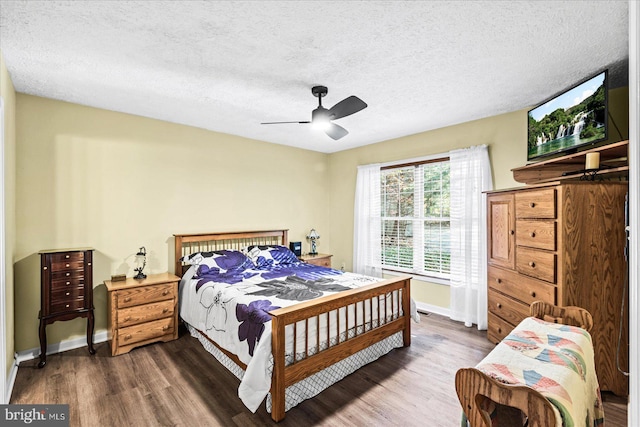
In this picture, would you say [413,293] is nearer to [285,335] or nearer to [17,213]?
[285,335]

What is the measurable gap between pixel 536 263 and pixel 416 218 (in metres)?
1.99

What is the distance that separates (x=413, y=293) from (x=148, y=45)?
4355 millimetres

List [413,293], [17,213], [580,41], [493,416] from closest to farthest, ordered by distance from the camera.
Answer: [493,416], [580,41], [17,213], [413,293]

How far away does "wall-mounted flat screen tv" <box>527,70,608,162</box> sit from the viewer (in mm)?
2574

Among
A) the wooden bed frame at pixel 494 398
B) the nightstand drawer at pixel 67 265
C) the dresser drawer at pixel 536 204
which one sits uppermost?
the dresser drawer at pixel 536 204

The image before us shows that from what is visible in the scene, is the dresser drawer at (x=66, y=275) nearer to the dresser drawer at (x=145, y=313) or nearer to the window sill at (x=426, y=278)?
the dresser drawer at (x=145, y=313)

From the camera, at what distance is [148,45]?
2217mm

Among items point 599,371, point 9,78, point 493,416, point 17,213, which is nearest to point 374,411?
point 493,416

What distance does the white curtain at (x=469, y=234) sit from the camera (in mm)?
3842

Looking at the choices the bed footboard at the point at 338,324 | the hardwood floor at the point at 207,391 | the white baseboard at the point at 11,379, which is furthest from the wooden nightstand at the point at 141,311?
the bed footboard at the point at 338,324

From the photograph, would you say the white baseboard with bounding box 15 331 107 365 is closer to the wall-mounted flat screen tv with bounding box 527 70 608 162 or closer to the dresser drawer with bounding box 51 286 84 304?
the dresser drawer with bounding box 51 286 84 304

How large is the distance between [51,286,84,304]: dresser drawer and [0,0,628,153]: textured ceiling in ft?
6.27

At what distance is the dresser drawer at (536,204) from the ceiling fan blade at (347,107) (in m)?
1.74

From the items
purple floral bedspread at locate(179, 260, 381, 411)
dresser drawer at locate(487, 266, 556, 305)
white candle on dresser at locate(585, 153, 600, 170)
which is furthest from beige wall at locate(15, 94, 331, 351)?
white candle on dresser at locate(585, 153, 600, 170)
